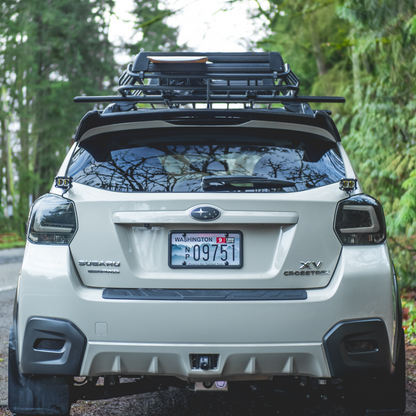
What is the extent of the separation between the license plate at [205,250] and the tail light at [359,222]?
0.52 metres

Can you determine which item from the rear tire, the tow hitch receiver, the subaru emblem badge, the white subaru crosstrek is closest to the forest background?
the rear tire

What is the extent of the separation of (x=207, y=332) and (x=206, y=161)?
2.92 feet

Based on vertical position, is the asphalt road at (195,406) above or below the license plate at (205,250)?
below

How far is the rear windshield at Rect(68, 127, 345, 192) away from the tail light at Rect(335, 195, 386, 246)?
0.53 feet

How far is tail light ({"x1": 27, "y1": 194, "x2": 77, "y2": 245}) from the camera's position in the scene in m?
2.72

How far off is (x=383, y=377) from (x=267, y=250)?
90 cm

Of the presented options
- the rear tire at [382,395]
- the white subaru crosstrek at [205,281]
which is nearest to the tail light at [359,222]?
the white subaru crosstrek at [205,281]

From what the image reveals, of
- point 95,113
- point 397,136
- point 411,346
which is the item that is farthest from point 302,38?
point 95,113

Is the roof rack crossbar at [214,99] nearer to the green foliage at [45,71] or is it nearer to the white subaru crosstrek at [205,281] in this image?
the white subaru crosstrek at [205,281]

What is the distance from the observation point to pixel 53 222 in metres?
2.74

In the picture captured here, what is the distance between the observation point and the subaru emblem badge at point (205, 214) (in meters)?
2.63

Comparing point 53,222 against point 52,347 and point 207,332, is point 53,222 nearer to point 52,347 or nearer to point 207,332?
point 52,347

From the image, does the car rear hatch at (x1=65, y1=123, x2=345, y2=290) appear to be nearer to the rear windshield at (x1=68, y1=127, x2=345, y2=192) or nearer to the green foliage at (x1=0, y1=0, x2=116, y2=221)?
the rear windshield at (x1=68, y1=127, x2=345, y2=192)

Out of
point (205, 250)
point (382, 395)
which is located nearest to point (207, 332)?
point (205, 250)
